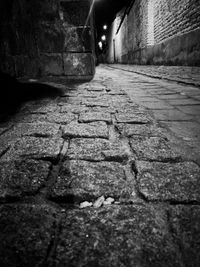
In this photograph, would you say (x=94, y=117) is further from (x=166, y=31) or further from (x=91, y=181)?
(x=166, y=31)

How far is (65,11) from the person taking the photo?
14.1ft

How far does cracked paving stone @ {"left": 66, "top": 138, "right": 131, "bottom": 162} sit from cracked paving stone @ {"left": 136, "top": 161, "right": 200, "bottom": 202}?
0.16 meters

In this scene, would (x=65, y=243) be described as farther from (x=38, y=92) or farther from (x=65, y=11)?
(x=65, y=11)

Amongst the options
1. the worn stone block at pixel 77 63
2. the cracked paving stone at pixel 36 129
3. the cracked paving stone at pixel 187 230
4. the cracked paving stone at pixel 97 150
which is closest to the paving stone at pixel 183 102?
the cracked paving stone at pixel 97 150

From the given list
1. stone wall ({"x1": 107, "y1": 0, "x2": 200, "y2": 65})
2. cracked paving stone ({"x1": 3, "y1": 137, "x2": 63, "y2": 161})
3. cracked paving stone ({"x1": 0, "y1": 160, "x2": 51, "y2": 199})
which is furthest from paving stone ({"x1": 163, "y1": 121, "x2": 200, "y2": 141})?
stone wall ({"x1": 107, "y1": 0, "x2": 200, "y2": 65})

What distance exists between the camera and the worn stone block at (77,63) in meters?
4.53

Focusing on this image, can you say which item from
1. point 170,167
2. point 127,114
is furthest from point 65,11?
point 170,167

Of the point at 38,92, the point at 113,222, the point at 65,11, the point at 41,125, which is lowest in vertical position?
the point at 113,222

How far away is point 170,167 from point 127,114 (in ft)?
3.59

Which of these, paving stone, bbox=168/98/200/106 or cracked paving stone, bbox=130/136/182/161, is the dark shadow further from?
paving stone, bbox=168/98/200/106

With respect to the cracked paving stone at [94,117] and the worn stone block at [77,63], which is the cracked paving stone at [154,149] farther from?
the worn stone block at [77,63]

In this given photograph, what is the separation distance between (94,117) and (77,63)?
296 centimetres

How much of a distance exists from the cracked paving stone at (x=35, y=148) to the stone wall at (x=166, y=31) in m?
6.49

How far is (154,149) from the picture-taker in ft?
4.30
